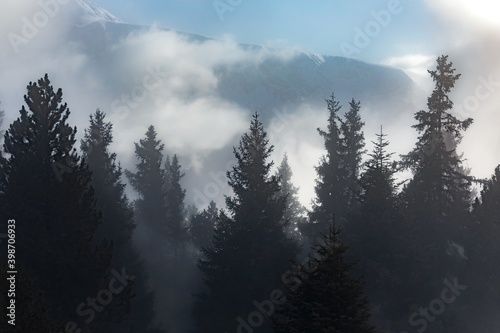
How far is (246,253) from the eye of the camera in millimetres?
32062

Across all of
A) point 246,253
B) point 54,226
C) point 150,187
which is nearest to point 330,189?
point 246,253

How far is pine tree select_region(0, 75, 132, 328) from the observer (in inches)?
960

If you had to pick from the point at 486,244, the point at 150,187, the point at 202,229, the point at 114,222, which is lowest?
the point at 486,244

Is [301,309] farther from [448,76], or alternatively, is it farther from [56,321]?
[448,76]

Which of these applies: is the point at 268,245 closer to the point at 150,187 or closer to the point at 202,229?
the point at 150,187

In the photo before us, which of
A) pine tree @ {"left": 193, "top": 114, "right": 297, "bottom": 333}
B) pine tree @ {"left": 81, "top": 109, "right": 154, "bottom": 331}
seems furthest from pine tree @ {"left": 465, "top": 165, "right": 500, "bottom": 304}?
pine tree @ {"left": 81, "top": 109, "right": 154, "bottom": 331}

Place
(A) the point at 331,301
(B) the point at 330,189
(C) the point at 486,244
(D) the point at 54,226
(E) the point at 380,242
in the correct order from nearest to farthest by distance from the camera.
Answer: (A) the point at 331,301
(D) the point at 54,226
(E) the point at 380,242
(C) the point at 486,244
(B) the point at 330,189

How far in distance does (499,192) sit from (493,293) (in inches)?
304

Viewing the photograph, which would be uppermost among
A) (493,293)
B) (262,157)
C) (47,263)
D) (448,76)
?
(448,76)

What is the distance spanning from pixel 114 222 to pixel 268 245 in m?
13.3

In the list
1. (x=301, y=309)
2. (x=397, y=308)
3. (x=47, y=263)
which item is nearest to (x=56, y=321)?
(x=47, y=263)

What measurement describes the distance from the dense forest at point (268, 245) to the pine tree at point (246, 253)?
0.29ft

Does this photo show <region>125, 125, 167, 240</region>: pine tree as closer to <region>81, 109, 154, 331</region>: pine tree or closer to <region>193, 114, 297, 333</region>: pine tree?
<region>81, 109, 154, 331</region>: pine tree

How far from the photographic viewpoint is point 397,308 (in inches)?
1283
